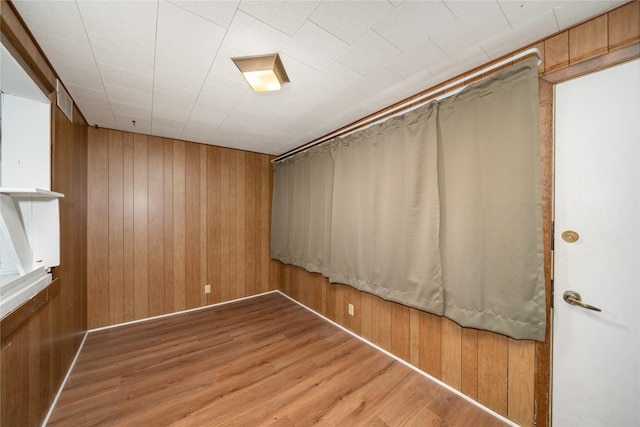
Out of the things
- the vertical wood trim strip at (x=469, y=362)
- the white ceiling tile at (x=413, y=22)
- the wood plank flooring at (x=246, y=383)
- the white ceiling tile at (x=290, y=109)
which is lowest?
the wood plank flooring at (x=246, y=383)

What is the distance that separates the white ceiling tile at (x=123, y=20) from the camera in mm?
1123

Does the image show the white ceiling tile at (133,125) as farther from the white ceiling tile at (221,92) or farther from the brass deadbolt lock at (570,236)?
the brass deadbolt lock at (570,236)

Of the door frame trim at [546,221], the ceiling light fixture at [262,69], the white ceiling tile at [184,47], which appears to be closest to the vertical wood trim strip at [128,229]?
the white ceiling tile at [184,47]

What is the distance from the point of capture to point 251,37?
4.37 feet

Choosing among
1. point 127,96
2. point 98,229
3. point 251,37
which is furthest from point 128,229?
point 251,37

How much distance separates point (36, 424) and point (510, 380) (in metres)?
2.96

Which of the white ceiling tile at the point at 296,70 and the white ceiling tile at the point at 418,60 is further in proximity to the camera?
the white ceiling tile at the point at 296,70

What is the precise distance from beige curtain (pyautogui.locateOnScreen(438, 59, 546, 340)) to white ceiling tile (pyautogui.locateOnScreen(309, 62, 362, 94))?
740 millimetres

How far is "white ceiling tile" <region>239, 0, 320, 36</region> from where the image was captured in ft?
3.67

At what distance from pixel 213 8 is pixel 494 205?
198 cm

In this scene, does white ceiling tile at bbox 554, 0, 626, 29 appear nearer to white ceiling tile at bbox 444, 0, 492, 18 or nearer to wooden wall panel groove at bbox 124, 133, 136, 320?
white ceiling tile at bbox 444, 0, 492, 18

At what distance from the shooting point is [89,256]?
265 centimetres

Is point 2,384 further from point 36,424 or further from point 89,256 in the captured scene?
point 89,256

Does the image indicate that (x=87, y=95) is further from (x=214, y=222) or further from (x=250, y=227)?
(x=250, y=227)
